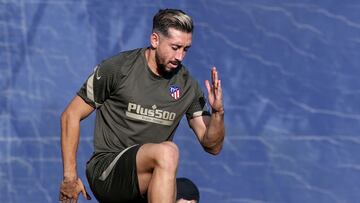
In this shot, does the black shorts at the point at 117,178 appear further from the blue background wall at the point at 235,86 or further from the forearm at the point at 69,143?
the blue background wall at the point at 235,86

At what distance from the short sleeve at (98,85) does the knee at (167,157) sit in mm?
505

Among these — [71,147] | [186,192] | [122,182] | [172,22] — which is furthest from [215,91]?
[186,192]

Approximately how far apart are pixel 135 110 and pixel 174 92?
0.72ft

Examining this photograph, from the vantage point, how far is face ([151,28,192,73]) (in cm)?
466

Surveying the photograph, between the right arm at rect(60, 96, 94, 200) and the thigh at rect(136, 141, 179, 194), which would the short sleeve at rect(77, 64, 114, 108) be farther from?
the thigh at rect(136, 141, 179, 194)

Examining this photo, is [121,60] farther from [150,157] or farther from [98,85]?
[150,157]

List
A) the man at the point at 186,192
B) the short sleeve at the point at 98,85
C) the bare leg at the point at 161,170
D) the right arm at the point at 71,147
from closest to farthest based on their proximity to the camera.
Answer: the bare leg at the point at 161,170 < the right arm at the point at 71,147 < the short sleeve at the point at 98,85 < the man at the point at 186,192

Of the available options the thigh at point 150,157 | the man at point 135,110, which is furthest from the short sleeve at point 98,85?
the thigh at point 150,157

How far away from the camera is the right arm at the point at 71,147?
15.1ft

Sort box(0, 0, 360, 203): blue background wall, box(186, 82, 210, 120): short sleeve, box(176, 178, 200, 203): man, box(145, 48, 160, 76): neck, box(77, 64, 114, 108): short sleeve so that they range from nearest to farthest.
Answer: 1. box(77, 64, 114, 108): short sleeve
2. box(145, 48, 160, 76): neck
3. box(186, 82, 210, 120): short sleeve
4. box(176, 178, 200, 203): man
5. box(0, 0, 360, 203): blue background wall

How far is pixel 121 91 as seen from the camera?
475 cm

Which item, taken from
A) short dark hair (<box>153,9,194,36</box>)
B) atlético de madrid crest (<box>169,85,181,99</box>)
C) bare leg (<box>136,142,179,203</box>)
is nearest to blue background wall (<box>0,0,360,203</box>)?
atlético de madrid crest (<box>169,85,181,99</box>)

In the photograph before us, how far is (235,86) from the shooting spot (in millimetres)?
6215

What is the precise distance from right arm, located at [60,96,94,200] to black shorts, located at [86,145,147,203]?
154mm
